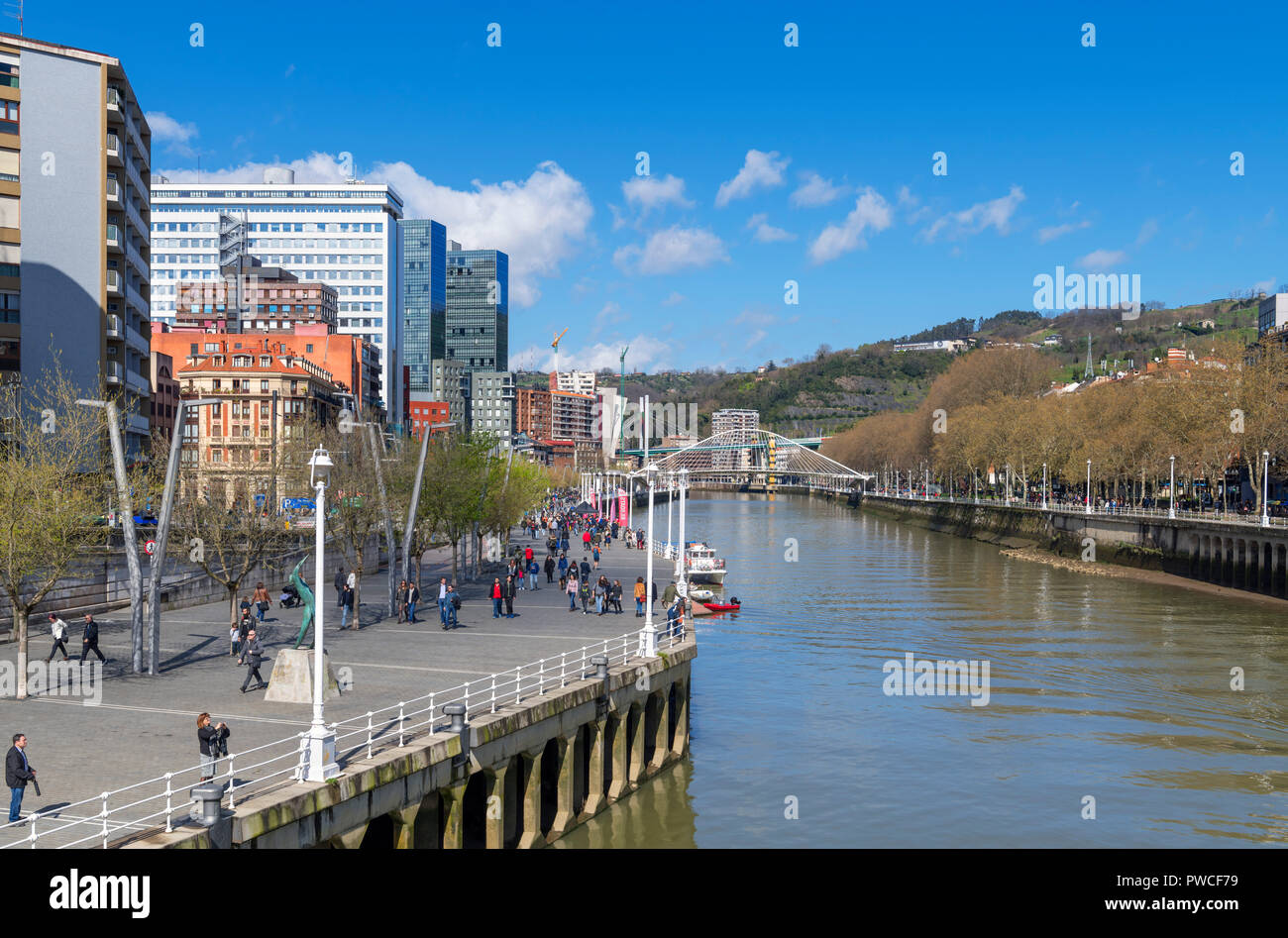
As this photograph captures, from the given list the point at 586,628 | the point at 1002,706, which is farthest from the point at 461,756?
the point at 1002,706

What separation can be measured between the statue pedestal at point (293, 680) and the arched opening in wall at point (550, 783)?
14.3 ft

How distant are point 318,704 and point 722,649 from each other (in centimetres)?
2931

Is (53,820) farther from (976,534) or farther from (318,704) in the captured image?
(976,534)

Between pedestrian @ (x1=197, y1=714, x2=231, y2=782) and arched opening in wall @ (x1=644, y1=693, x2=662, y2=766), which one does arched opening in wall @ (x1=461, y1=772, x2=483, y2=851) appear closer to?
pedestrian @ (x1=197, y1=714, x2=231, y2=782)

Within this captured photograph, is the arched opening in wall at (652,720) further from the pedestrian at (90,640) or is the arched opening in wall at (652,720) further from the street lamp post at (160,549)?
the pedestrian at (90,640)

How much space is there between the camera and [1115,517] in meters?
88.8

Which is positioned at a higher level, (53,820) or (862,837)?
(53,820)

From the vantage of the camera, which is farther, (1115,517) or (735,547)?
(735,547)

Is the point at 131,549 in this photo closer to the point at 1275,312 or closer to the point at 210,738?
the point at 210,738

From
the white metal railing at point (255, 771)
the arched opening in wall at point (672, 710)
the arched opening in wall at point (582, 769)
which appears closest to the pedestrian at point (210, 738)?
the white metal railing at point (255, 771)

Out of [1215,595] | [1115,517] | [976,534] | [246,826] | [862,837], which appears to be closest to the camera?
[246,826]

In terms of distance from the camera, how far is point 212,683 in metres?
25.7

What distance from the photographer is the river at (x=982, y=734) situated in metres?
24.5
